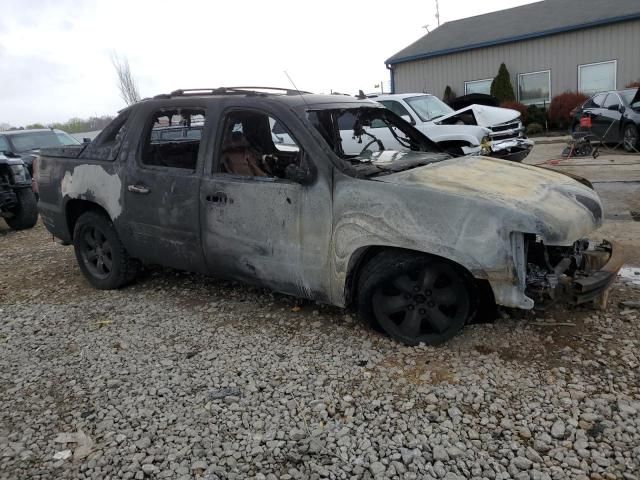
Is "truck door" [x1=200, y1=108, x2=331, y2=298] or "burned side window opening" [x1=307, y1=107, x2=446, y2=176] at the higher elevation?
"burned side window opening" [x1=307, y1=107, x2=446, y2=176]

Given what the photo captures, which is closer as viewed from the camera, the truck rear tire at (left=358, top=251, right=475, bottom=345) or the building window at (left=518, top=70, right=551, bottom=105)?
the truck rear tire at (left=358, top=251, right=475, bottom=345)

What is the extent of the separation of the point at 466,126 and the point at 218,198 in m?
6.80

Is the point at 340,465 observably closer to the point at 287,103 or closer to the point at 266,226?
the point at 266,226

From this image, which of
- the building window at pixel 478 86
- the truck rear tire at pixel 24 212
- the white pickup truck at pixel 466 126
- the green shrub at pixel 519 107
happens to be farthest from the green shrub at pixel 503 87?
the truck rear tire at pixel 24 212

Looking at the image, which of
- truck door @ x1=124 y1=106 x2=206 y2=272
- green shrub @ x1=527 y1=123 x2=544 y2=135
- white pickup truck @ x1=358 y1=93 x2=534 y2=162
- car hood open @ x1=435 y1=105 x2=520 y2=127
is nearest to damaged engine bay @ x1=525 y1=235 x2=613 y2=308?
truck door @ x1=124 y1=106 x2=206 y2=272

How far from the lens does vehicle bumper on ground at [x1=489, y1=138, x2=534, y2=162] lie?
9.39m

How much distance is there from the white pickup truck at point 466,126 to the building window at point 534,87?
11021mm

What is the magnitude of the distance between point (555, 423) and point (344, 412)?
1.09 meters

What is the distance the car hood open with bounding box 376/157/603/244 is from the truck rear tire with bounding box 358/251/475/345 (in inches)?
19.2

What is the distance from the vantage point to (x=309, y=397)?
3.16 meters

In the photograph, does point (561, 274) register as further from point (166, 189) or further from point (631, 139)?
point (631, 139)

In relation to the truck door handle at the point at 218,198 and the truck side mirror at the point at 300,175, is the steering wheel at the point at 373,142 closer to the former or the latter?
the truck side mirror at the point at 300,175

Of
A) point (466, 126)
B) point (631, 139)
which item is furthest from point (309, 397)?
point (631, 139)

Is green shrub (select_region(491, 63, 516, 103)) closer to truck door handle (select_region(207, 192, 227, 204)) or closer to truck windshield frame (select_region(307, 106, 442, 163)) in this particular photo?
truck windshield frame (select_region(307, 106, 442, 163))
